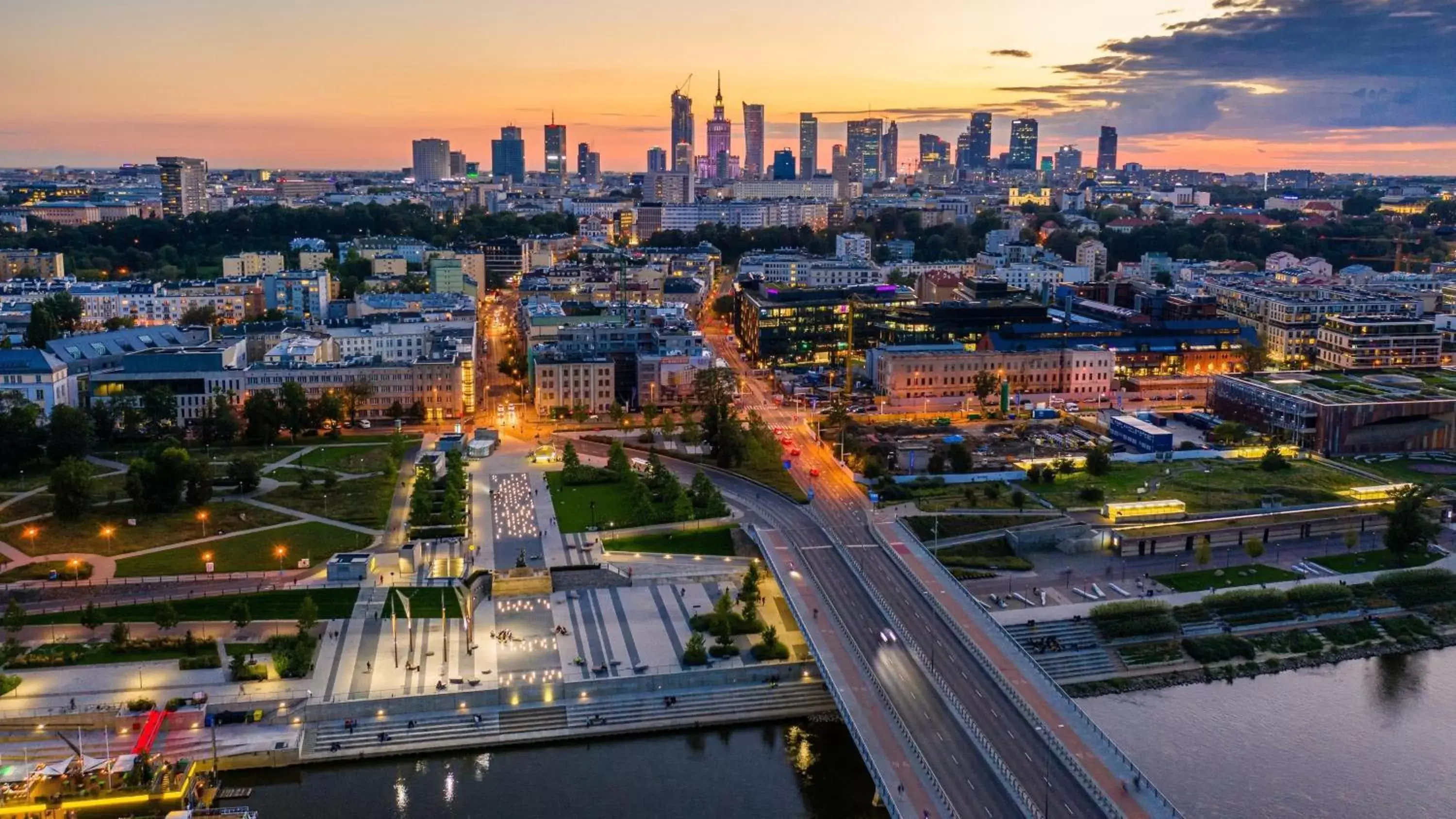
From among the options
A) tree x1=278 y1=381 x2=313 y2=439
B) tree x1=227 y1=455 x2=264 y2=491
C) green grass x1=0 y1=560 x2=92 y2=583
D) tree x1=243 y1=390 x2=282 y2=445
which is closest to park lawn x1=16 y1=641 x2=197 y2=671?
green grass x1=0 y1=560 x2=92 y2=583

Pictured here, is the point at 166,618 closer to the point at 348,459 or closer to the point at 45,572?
the point at 45,572

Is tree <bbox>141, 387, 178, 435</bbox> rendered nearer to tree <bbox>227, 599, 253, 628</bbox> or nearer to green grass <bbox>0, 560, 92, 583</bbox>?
green grass <bbox>0, 560, 92, 583</bbox>

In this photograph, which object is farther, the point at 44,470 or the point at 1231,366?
the point at 1231,366

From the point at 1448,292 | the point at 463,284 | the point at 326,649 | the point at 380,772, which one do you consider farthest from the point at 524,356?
the point at 1448,292

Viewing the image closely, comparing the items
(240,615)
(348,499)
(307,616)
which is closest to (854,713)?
(307,616)

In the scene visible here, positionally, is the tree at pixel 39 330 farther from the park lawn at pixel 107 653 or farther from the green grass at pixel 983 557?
the green grass at pixel 983 557

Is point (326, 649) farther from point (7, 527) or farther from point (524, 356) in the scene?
point (524, 356)
